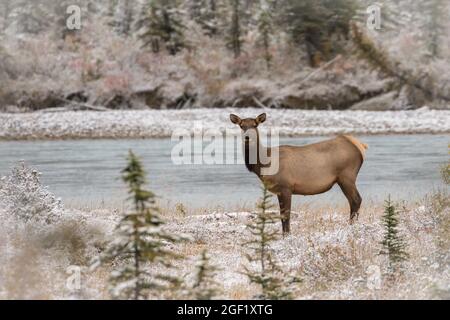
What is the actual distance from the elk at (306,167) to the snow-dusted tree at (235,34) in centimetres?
3399

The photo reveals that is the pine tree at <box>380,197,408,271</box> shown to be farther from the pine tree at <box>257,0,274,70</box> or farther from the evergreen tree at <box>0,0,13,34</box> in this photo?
the evergreen tree at <box>0,0,13,34</box>

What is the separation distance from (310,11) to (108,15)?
53.8 ft

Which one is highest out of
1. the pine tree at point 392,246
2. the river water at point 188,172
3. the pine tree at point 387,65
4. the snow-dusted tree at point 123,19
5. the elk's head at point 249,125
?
the snow-dusted tree at point 123,19

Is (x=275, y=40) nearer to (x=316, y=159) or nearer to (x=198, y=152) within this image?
(x=198, y=152)

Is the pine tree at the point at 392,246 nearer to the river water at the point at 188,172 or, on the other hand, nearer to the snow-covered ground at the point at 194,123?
the river water at the point at 188,172

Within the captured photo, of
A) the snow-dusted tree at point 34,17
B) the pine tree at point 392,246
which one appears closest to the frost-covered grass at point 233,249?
the pine tree at point 392,246

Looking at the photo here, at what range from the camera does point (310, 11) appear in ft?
145

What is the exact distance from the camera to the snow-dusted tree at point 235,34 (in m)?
45.4

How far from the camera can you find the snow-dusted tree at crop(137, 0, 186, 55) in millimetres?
44812

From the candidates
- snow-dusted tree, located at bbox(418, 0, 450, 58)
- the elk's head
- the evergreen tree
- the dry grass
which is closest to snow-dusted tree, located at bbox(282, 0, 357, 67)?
snow-dusted tree, located at bbox(418, 0, 450, 58)

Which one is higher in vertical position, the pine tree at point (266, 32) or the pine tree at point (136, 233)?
the pine tree at point (266, 32)

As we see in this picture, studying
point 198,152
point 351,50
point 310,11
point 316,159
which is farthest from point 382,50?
point 316,159

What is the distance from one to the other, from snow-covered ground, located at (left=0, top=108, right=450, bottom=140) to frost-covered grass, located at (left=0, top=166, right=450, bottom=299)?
821 inches

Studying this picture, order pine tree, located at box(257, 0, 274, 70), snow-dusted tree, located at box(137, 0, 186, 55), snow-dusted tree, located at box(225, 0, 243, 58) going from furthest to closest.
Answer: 1. snow-dusted tree, located at box(225, 0, 243, 58)
2. snow-dusted tree, located at box(137, 0, 186, 55)
3. pine tree, located at box(257, 0, 274, 70)
